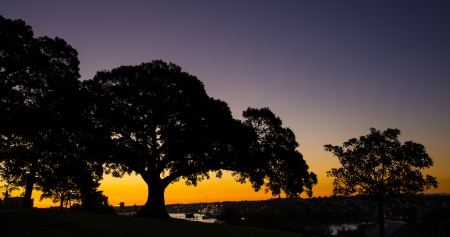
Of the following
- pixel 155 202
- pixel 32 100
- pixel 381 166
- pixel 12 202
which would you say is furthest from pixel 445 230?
pixel 12 202

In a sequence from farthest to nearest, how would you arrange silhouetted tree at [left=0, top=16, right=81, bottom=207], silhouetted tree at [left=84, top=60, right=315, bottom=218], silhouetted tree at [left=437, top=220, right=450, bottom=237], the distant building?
1. the distant building
2. silhouetted tree at [left=437, top=220, right=450, bottom=237]
3. silhouetted tree at [left=84, top=60, right=315, bottom=218]
4. silhouetted tree at [left=0, top=16, right=81, bottom=207]

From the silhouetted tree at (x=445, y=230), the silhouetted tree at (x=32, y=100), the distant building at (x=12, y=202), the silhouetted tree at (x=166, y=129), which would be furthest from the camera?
the distant building at (x=12, y=202)

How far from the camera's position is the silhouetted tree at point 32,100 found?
23.9 m

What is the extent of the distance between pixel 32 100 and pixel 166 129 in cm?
1337

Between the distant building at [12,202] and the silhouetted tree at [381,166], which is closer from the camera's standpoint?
the silhouetted tree at [381,166]

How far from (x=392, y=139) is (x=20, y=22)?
42.1m

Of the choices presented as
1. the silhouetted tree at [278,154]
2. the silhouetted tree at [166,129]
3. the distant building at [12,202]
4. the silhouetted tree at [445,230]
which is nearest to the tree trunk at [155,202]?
the silhouetted tree at [166,129]

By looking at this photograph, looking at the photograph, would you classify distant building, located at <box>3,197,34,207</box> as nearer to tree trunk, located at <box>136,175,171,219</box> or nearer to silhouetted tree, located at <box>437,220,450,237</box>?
tree trunk, located at <box>136,175,171,219</box>


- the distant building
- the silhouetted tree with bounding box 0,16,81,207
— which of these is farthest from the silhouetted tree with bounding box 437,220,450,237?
the distant building

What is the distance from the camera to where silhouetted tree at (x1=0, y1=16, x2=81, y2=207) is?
23.9m

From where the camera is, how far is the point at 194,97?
36.9 m

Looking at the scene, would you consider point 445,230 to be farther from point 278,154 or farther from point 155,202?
point 155,202

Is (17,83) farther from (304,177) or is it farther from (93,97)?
(304,177)

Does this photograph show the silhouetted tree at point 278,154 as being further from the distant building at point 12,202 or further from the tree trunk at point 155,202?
the distant building at point 12,202
